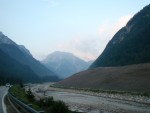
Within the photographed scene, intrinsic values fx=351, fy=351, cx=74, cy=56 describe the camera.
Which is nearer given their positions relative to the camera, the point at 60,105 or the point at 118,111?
the point at 60,105

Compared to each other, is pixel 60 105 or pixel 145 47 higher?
pixel 145 47

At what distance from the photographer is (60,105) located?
77.0 ft

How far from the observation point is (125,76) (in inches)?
4168

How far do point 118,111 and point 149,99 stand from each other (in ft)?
66.2

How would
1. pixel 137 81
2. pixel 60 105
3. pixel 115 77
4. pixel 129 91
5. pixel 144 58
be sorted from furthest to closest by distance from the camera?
pixel 144 58 → pixel 115 77 → pixel 137 81 → pixel 129 91 → pixel 60 105

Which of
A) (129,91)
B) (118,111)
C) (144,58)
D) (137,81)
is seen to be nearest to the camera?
(118,111)

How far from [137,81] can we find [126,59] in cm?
10031

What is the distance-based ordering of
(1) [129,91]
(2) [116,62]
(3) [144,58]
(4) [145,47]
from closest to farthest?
1. (1) [129,91]
2. (3) [144,58]
3. (4) [145,47]
4. (2) [116,62]

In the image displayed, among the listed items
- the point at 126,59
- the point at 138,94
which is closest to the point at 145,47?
the point at 126,59

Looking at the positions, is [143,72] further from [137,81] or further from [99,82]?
[99,82]

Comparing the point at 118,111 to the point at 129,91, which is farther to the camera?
the point at 129,91

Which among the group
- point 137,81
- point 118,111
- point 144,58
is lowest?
point 118,111

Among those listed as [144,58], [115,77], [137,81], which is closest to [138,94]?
[137,81]

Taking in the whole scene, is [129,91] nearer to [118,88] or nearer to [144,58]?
[118,88]
